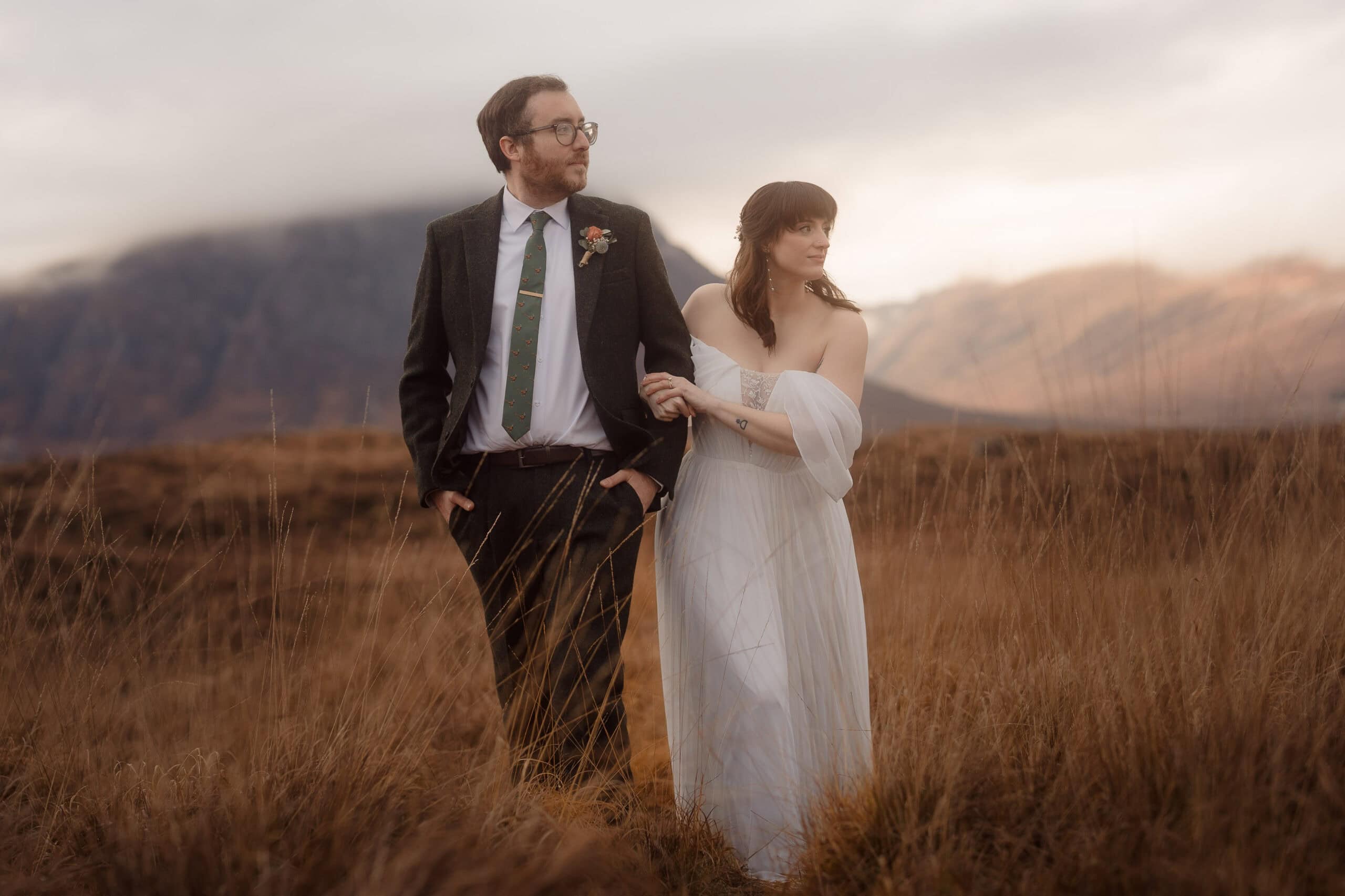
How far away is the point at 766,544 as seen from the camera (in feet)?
9.82

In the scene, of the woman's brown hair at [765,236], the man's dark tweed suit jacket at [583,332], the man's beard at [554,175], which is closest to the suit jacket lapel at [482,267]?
the man's dark tweed suit jacket at [583,332]

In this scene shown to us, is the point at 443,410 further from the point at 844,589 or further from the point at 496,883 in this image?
the point at 496,883

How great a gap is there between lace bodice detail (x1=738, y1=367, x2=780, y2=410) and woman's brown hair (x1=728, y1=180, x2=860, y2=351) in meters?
0.15

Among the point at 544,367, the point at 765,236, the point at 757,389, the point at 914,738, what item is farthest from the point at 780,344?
the point at 914,738

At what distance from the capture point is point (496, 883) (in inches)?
76.4

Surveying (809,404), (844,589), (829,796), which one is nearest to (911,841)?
(829,796)

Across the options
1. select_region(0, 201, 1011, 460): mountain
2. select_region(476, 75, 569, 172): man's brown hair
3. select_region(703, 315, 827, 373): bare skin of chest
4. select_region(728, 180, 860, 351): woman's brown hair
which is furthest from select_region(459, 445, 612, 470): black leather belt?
select_region(0, 201, 1011, 460): mountain

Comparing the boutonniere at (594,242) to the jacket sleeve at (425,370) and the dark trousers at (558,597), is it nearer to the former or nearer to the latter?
the jacket sleeve at (425,370)

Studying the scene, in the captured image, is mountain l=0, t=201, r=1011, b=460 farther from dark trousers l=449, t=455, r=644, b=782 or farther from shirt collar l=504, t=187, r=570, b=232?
dark trousers l=449, t=455, r=644, b=782

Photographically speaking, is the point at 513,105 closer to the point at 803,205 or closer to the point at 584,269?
the point at 584,269

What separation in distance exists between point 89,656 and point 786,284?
263 cm

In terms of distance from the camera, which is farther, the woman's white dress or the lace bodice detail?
the lace bodice detail

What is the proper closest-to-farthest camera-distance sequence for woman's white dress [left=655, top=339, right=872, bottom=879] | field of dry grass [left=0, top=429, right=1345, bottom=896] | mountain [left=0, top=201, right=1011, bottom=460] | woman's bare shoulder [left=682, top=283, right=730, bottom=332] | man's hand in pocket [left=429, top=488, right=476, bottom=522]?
1. field of dry grass [left=0, top=429, right=1345, bottom=896]
2. woman's white dress [left=655, top=339, right=872, bottom=879]
3. man's hand in pocket [left=429, top=488, right=476, bottom=522]
4. woman's bare shoulder [left=682, top=283, right=730, bottom=332]
5. mountain [left=0, top=201, right=1011, bottom=460]

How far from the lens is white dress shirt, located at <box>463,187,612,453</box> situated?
2.92m
